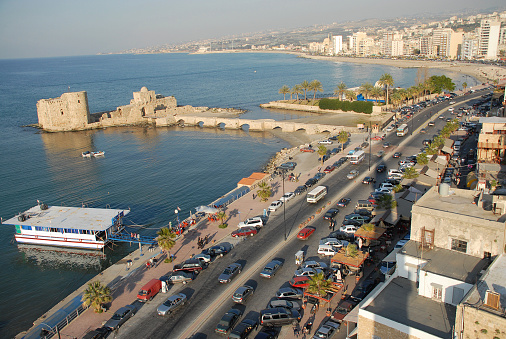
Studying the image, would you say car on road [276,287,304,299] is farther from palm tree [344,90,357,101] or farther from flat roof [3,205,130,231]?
palm tree [344,90,357,101]

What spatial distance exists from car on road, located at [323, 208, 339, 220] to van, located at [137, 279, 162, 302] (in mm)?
15802

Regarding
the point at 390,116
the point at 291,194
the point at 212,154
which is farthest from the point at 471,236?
the point at 390,116

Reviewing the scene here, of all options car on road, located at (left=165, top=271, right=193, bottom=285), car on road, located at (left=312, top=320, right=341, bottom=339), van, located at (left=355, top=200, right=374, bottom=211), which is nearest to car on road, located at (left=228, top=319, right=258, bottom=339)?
car on road, located at (left=312, top=320, right=341, bottom=339)

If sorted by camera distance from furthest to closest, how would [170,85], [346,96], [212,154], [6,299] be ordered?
[170,85], [346,96], [212,154], [6,299]

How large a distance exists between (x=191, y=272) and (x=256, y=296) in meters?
5.47

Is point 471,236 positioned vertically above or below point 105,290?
above

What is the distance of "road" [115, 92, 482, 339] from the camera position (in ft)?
76.1

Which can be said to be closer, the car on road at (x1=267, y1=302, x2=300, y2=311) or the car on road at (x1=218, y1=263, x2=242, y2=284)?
the car on road at (x1=267, y1=302, x2=300, y2=311)

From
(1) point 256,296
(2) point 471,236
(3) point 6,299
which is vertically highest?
(2) point 471,236

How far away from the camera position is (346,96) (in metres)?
106

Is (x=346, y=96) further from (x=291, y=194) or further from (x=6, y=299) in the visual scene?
(x=6, y=299)

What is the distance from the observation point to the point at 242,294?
2472 centimetres

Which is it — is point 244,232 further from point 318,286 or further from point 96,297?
point 96,297

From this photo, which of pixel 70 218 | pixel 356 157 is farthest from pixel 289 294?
pixel 356 157
